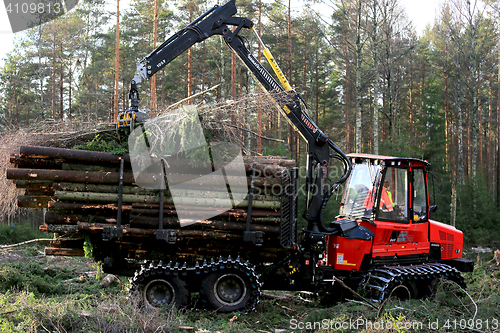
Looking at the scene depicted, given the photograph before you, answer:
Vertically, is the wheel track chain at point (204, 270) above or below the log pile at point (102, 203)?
below

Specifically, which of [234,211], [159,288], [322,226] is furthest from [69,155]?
[322,226]

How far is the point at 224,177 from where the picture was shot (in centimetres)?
688

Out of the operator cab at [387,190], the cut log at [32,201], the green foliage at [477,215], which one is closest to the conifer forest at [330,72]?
the green foliage at [477,215]

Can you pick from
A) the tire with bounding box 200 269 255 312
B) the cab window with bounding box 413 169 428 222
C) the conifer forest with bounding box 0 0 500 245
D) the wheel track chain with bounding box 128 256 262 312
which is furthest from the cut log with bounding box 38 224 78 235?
the conifer forest with bounding box 0 0 500 245

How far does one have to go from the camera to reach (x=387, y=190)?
7.30m

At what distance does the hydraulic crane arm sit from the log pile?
0.90 metres

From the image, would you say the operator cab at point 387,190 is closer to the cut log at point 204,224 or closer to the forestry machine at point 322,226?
the forestry machine at point 322,226

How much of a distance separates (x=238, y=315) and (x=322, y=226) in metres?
2.25

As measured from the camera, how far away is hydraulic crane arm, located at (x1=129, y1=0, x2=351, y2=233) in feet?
23.5

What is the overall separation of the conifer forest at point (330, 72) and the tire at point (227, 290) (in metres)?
9.52

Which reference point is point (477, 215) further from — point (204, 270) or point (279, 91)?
point (204, 270)

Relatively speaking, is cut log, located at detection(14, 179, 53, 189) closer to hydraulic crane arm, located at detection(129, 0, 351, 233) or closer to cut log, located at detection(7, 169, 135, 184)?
cut log, located at detection(7, 169, 135, 184)

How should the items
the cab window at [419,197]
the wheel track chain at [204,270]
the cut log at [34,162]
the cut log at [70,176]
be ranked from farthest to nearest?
the cab window at [419,197], the wheel track chain at [204,270], the cut log at [34,162], the cut log at [70,176]

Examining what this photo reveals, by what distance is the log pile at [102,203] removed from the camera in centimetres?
641
